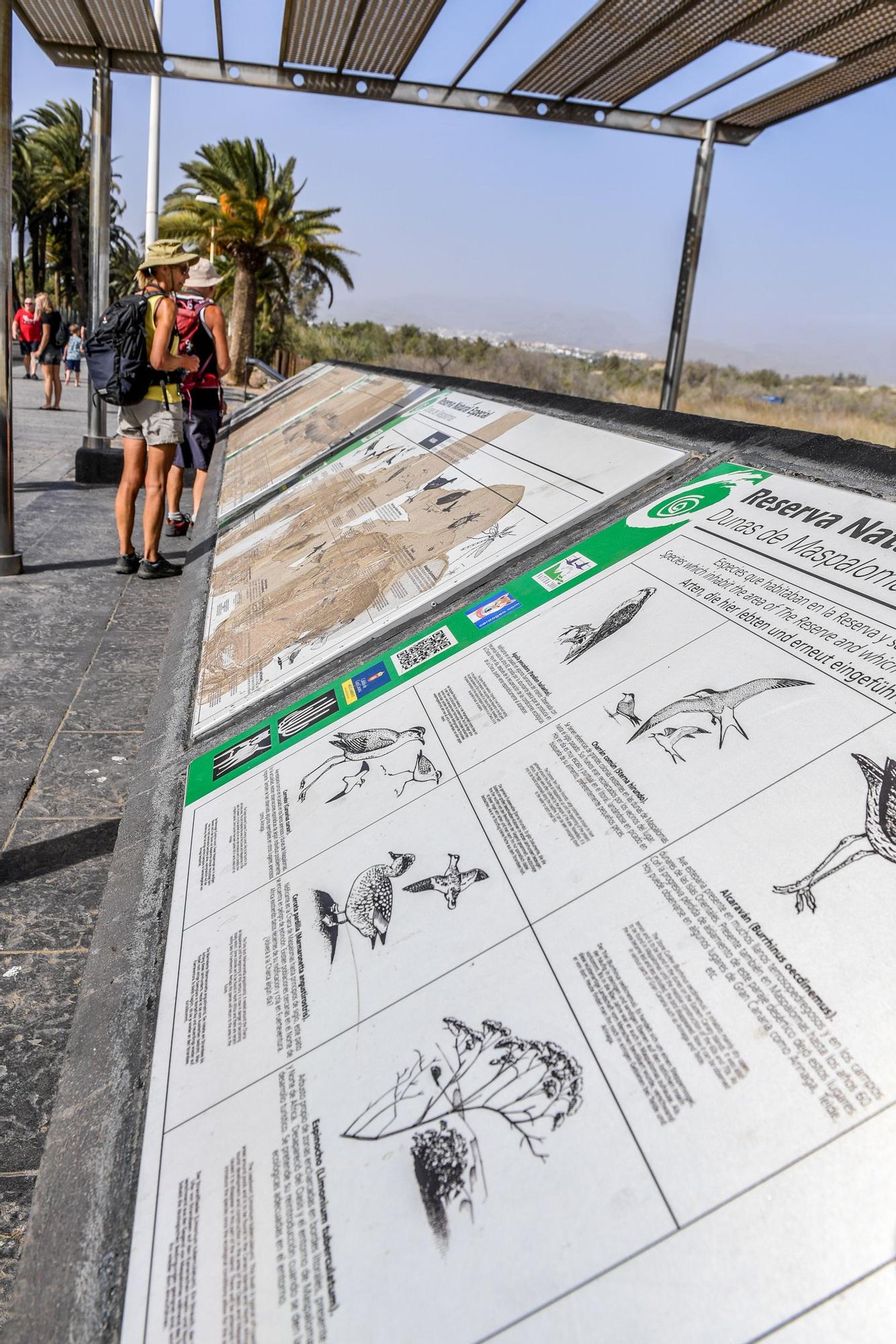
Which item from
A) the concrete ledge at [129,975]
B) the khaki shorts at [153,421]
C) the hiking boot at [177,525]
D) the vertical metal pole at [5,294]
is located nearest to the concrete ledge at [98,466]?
the hiking boot at [177,525]

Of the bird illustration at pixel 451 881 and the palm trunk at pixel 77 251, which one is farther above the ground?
the palm trunk at pixel 77 251

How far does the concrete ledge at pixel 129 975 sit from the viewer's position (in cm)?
100


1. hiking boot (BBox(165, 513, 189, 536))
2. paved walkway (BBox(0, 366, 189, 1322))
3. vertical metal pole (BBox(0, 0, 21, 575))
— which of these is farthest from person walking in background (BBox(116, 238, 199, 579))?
hiking boot (BBox(165, 513, 189, 536))

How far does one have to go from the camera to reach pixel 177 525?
21.5 ft

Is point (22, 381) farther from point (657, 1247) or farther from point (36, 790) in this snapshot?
point (657, 1247)

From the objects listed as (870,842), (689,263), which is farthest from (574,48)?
(870,842)

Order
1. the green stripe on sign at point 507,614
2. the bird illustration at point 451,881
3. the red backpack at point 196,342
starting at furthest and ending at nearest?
the red backpack at point 196,342, the green stripe on sign at point 507,614, the bird illustration at point 451,881

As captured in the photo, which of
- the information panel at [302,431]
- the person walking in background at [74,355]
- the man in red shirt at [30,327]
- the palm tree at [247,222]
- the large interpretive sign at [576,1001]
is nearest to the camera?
the large interpretive sign at [576,1001]

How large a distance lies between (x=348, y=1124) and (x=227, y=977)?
351 millimetres

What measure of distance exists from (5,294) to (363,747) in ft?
14.0

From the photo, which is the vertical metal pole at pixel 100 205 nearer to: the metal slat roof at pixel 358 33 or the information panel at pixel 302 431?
the information panel at pixel 302 431

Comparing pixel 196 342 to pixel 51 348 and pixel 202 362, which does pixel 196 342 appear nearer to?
pixel 202 362

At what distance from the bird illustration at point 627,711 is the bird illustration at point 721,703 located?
0.02m

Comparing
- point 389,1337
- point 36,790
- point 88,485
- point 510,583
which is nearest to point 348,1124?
point 389,1337
